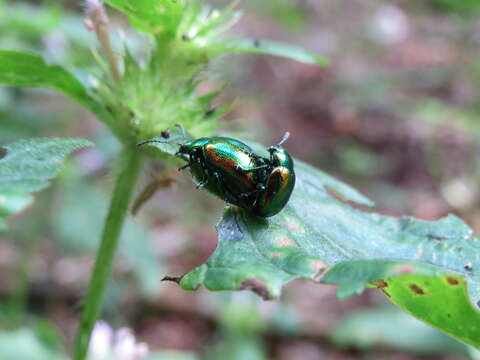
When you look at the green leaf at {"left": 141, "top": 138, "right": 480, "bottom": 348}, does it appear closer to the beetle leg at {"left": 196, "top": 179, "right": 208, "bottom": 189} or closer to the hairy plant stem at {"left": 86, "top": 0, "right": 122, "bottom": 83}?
the beetle leg at {"left": 196, "top": 179, "right": 208, "bottom": 189}

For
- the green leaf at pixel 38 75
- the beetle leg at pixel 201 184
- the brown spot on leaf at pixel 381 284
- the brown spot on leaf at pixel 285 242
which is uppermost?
the green leaf at pixel 38 75

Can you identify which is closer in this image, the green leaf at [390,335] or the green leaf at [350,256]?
the green leaf at [350,256]

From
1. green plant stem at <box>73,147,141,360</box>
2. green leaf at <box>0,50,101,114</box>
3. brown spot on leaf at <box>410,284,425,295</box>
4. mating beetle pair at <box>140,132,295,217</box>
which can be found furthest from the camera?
green plant stem at <box>73,147,141,360</box>

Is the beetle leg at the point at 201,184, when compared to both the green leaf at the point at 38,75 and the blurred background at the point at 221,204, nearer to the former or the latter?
the blurred background at the point at 221,204

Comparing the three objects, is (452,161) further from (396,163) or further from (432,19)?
(432,19)

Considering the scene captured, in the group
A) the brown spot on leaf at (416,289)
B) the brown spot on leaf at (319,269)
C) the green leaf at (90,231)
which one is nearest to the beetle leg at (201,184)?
the brown spot on leaf at (319,269)

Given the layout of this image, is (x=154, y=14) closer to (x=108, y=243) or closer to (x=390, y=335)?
(x=108, y=243)

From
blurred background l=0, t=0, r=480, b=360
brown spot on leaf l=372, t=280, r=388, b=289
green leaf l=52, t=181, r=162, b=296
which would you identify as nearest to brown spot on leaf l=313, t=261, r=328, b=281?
brown spot on leaf l=372, t=280, r=388, b=289
